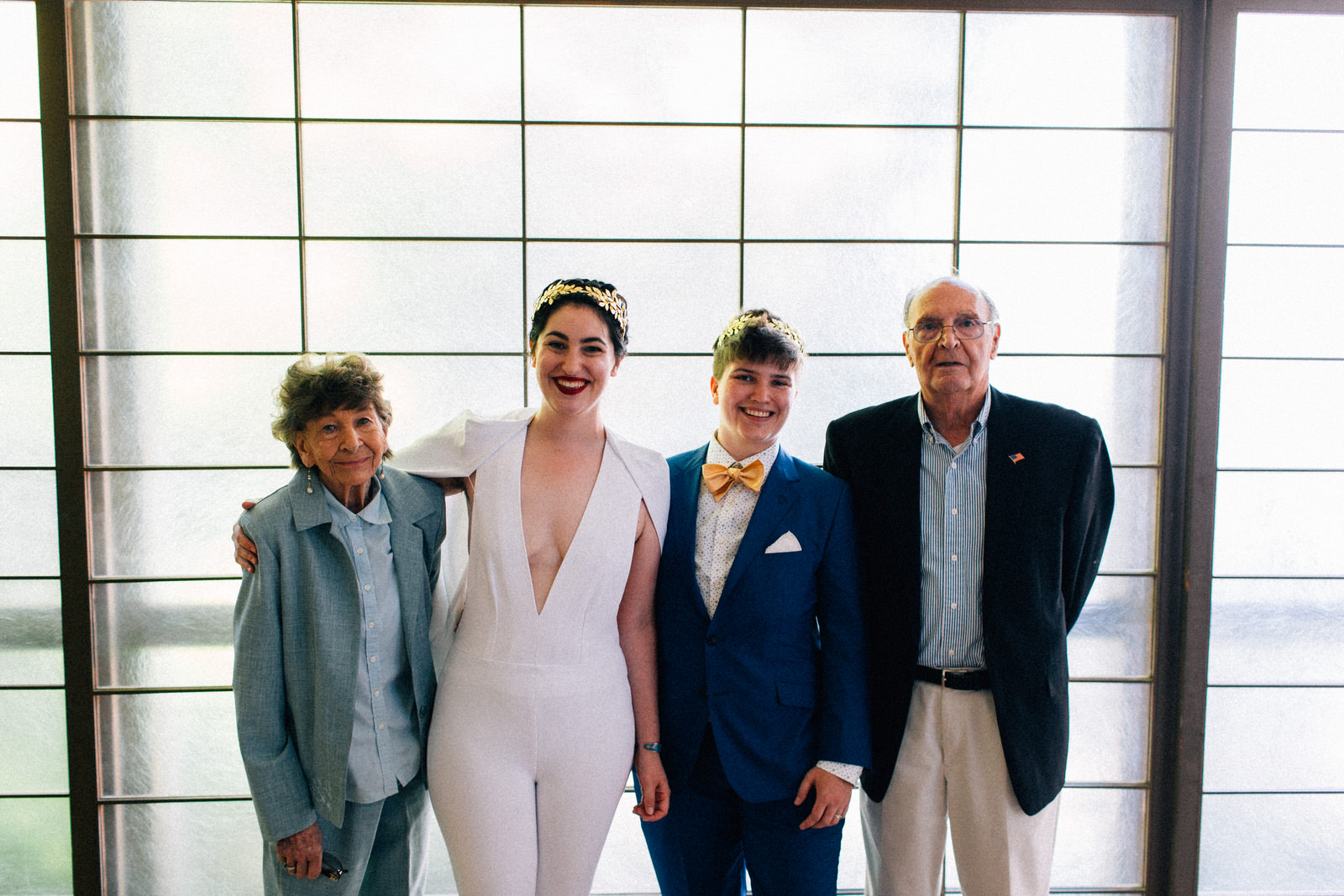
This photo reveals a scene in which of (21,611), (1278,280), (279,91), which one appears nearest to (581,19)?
(279,91)

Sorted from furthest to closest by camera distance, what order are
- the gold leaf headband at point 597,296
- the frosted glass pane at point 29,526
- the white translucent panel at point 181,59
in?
1. the frosted glass pane at point 29,526
2. the white translucent panel at point 181,59
3. the gold leaf headband at point 597,296

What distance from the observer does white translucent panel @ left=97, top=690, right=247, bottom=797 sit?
231 centimetres

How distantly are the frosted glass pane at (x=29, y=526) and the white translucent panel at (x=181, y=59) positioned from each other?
1150 mm

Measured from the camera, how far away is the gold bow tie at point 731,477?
1574 millimetres

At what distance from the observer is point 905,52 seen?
2299mm

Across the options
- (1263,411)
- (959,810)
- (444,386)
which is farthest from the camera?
(1263,411)

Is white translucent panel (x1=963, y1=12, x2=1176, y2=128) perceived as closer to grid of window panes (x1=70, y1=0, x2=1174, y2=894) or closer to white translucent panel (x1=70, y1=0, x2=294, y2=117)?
grid of window panes (x1=70, y1=0, x2=1174, y2=894)

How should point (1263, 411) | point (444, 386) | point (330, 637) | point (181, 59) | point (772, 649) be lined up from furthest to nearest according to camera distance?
1. point (1263, 411)
2. point (444, 386)
3. point (181, 59)
4. point (772, 649)
5. point (330, 637)

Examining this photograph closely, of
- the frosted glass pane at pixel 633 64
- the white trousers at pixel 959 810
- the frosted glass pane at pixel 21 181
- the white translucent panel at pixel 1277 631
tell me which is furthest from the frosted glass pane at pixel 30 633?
Result: the white translucent panel at pixel 1277 631

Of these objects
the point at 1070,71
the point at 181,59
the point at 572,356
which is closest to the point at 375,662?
the point at 572,356

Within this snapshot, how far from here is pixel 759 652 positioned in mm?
1551

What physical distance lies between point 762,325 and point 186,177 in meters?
1.90

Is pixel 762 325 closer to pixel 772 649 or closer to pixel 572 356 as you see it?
pixel 572 356

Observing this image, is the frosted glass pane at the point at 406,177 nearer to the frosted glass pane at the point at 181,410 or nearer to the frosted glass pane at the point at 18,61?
the frosted glass pane at the point at 181,410
